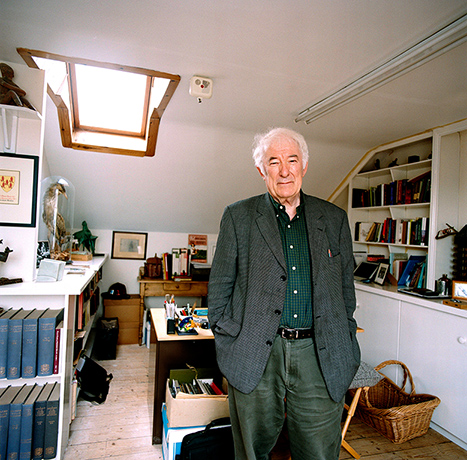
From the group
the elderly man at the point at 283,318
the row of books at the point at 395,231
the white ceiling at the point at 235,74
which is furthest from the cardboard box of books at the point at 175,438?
the row of books at the point at 395,231

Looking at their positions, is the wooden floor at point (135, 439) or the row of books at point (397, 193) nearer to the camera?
the wooden floor at point (135, 439)

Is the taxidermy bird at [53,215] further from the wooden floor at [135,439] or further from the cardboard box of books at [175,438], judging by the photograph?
the cardboard box of books at [175,438]

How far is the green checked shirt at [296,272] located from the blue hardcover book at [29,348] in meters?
1.39

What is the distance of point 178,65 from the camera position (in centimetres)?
234

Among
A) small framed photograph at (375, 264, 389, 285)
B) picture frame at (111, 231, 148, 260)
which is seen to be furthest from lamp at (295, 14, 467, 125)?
picture frame at (111, 231, 148, 260)

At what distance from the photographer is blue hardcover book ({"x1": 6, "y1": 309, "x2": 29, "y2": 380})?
1.93 m

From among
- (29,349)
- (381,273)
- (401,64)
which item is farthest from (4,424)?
(381,273)

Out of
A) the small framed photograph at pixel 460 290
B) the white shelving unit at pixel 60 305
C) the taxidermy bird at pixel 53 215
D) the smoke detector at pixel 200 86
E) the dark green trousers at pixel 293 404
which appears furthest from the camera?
→ the taxidermy bird at pixel 53 215

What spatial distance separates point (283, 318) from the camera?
1.44 m

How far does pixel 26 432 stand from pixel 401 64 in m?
2.90

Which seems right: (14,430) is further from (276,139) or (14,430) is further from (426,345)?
(426,345)

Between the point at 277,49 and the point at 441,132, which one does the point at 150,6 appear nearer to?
the point at 277,49

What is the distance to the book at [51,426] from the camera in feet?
6.51

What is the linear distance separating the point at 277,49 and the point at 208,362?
77.6 inches
